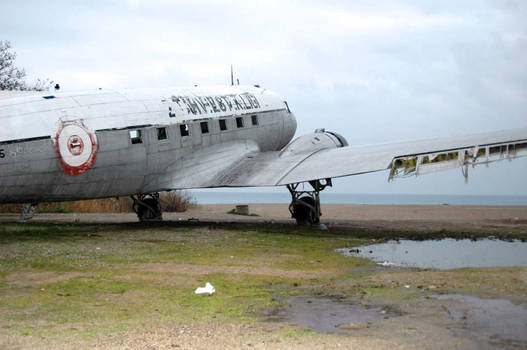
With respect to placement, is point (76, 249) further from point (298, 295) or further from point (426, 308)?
point (426, 308)

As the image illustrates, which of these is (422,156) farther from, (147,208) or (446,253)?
(147,208)

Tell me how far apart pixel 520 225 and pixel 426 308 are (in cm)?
1467

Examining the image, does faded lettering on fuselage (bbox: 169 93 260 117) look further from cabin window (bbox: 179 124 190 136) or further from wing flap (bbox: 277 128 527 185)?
wing flap (bbox: 277 128 527 185)

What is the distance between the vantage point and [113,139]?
16.5 metres

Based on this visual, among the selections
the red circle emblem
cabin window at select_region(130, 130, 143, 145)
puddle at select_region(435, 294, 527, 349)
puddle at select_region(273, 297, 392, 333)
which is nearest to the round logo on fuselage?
the red circle emblem

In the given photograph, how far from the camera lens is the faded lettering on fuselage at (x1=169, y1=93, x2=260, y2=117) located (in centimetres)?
1935

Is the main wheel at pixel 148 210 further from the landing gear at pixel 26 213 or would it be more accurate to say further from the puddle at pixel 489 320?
the puddle at pixel 489 320

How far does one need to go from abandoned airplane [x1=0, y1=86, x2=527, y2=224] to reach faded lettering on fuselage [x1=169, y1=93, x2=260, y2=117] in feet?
0.13

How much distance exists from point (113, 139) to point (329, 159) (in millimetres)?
6038

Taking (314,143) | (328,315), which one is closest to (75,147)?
(314,143)

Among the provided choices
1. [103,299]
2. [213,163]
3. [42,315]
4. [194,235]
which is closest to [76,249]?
[194,235]

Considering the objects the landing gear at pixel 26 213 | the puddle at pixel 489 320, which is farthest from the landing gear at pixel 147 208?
the puddle at pixel 489 320

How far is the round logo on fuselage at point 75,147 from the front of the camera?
15344 mm

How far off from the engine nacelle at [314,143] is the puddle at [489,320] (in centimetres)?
1281
